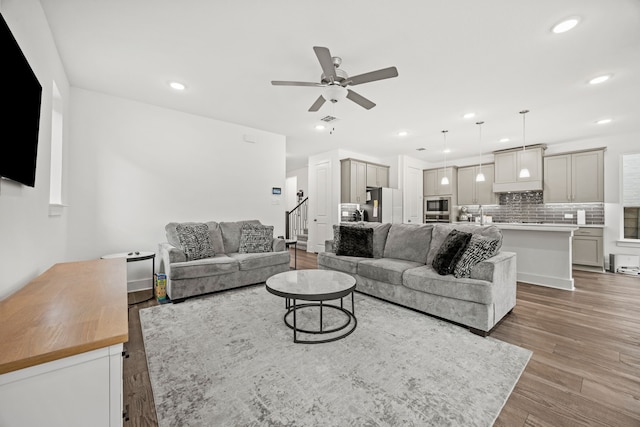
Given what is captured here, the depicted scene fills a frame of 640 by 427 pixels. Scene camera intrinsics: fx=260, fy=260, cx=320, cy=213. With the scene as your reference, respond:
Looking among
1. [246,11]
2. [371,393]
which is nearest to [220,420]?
[371,393]

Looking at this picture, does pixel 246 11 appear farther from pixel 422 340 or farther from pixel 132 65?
pixel 422 340

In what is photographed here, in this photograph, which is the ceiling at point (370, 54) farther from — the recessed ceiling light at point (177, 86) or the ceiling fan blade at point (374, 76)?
the ceiling fan blade at point (374, 76)

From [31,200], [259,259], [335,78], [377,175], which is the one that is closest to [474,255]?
[335,78]

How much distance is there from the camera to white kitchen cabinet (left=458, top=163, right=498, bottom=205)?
22.2 feet

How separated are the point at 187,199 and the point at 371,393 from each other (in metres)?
3.83

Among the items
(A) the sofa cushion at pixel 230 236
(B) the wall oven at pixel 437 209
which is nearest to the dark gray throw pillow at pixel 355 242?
(A) the sofa cushion at pixel 230 236

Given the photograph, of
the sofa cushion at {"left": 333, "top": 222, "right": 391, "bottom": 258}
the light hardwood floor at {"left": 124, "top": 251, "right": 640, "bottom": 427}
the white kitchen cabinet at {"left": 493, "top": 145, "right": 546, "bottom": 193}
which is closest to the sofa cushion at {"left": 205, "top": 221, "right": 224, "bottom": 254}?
the light hardwood floor at {"left": 124, "top": 251, "right": 640, "bottom": 427}

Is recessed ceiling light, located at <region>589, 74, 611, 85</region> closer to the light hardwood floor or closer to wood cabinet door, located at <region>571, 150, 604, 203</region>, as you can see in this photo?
the light hardwood floor

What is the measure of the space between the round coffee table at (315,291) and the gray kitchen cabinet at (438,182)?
5.89 metres

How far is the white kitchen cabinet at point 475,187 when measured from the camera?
6768 millimetres

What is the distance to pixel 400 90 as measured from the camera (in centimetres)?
340

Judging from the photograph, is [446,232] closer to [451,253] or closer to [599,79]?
[451,253]

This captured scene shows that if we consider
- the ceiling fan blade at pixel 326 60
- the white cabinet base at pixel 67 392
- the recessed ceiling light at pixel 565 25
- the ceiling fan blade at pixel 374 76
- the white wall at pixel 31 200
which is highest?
the recessed ceiling light at pixel 565 25

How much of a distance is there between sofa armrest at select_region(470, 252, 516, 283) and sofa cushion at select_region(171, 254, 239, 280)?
2.87 meters
